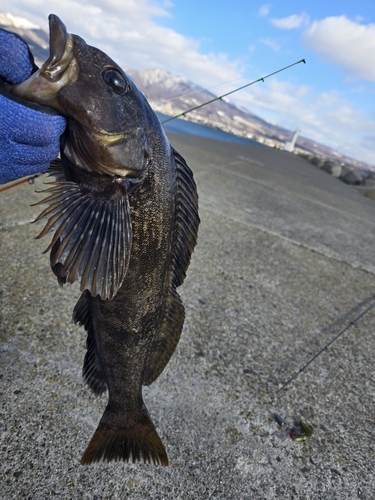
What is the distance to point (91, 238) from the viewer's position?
1500 mm

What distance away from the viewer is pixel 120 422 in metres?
1.77

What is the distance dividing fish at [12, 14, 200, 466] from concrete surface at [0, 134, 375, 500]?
217 millimetres

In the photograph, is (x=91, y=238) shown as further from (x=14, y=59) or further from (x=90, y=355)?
(x=14, y=59)

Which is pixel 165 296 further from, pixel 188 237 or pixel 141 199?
pixel 141 199

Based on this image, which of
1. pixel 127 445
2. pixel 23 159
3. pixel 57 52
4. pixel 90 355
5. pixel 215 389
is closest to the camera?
pixel 57 52

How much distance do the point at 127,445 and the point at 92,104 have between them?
1556 millimetres

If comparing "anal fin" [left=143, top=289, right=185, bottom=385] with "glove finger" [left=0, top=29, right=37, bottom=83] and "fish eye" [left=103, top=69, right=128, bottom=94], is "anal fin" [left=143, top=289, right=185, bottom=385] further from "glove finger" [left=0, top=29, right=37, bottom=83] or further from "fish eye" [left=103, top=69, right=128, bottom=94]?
"glove finger" [left=0, top=29, right=37, bottom=83]

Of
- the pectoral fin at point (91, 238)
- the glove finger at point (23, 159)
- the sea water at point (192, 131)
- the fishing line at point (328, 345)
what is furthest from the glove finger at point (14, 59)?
the sea water at point (192, 131)

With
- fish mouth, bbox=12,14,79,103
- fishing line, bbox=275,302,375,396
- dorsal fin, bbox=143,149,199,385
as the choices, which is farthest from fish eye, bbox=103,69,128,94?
fishing line, bbox=275,302,375,396

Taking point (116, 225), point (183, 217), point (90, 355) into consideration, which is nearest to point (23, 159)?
point (116, 225)

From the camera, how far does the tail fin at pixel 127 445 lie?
5.53 feet

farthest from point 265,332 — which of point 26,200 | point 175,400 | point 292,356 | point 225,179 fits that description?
point 225,179

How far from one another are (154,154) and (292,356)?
199cm

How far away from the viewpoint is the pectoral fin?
1.48 meters
